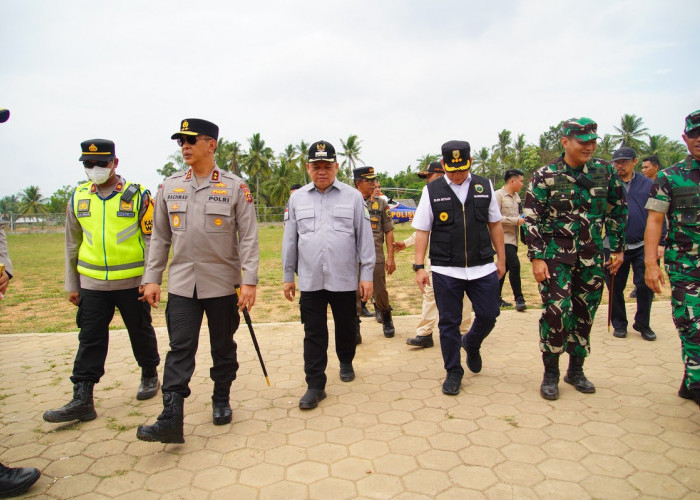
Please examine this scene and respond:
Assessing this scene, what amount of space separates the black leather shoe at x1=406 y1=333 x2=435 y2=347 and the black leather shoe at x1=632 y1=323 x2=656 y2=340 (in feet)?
7.97

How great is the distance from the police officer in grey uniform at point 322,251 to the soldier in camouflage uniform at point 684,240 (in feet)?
7.17

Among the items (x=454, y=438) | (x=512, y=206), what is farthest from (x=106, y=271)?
(x=512, y=206)

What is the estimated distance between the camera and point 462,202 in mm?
3916

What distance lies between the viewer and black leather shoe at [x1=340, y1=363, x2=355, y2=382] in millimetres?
4402

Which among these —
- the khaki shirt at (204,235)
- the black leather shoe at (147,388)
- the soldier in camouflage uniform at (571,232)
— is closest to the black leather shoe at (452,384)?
the soldier in camouflage uniform at (571,232)

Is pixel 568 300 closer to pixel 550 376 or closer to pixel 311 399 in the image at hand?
pixel 550 376

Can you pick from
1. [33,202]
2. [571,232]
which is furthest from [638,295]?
[33,202]

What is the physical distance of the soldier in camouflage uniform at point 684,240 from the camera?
317cm

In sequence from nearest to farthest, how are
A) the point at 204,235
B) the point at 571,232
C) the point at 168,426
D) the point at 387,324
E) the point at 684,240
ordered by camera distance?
the point at 168,426 < the point at 684,240 < the point at 204,235 < the point at 571,232 < the point at 387,324

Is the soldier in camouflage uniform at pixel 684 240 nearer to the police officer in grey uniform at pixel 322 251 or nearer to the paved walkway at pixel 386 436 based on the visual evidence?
the paved walkway at pixel 386 436

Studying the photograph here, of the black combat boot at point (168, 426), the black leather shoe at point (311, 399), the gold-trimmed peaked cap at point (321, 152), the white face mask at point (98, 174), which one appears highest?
the gold-trimmed peaked cap at point (321, 152)

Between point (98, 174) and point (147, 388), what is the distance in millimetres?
1875

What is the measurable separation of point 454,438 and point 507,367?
1629 millimetres

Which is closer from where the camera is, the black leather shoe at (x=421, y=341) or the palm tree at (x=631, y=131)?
the black leather shoe at (x=421, y=341)
